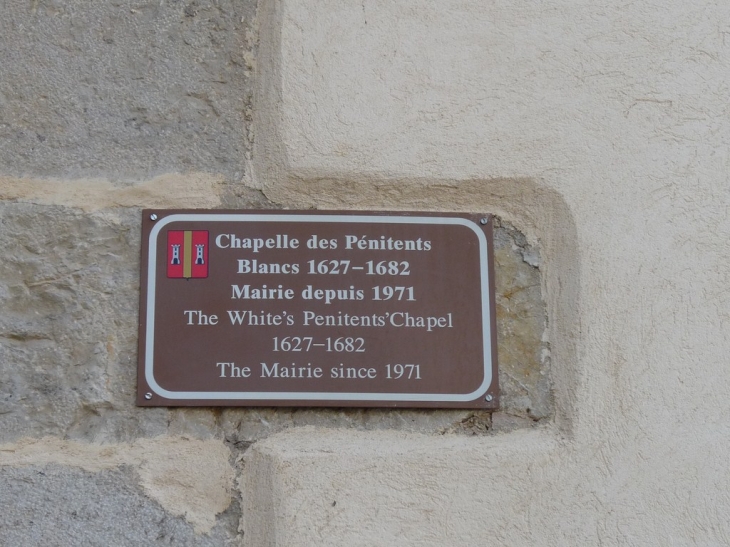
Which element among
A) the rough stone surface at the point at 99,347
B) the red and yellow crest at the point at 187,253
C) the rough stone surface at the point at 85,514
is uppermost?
the red and yellow crest at the point at 187,253

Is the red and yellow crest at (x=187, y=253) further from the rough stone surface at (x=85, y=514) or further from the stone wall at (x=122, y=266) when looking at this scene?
the rough stone surface at (x=85, y=514)

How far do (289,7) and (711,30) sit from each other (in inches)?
30.1

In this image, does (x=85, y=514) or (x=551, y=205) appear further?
(x=551, y=205)

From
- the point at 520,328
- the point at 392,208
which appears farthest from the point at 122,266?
the point at 520,328

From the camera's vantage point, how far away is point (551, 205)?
135 centimetres

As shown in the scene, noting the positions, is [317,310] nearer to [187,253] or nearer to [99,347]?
[187,253]

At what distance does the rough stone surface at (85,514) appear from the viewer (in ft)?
3.92

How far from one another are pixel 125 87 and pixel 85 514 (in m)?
0.72

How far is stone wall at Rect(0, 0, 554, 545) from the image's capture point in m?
1.22

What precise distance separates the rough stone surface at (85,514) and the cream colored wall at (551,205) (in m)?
0.12

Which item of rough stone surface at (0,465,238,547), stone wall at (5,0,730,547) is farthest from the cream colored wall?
rough stone surface at (0,465,238,547)

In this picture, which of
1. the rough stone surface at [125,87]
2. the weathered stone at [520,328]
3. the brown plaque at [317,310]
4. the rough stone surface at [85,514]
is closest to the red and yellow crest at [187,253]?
the brown plaque at [317,310]

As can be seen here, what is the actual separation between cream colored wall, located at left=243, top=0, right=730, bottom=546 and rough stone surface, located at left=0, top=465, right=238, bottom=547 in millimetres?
117

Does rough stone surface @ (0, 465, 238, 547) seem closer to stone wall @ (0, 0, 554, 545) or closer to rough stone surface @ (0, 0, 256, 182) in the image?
stone wall @ (0, 0, 554, 545)
